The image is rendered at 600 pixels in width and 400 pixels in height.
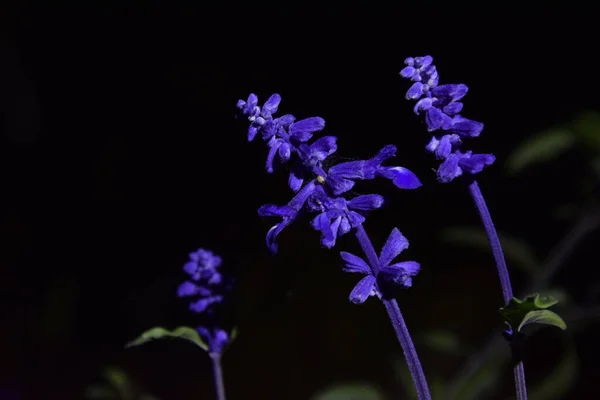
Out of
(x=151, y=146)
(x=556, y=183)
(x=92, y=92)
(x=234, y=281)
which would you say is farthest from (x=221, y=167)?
(x=234, y=281)

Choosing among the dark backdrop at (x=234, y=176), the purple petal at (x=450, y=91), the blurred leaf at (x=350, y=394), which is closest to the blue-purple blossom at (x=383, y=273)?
the purple petal at (x=450, y=91)

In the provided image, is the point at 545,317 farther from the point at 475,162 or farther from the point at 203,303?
the point at 203,303

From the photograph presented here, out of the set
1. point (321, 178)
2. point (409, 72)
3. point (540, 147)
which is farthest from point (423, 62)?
point (540, 147)

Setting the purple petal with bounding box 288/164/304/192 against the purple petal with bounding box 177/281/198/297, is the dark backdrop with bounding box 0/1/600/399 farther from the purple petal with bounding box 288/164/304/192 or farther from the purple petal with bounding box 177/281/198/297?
the purple petal with bounding box 288/164/304/192

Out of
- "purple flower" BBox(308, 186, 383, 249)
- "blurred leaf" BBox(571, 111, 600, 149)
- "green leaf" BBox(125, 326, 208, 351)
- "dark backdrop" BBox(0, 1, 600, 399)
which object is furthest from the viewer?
"dark backdrop" BBox(0, 1, 600, 399)

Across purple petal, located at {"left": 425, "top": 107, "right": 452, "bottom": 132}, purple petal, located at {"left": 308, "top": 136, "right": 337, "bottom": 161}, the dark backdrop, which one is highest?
the dark backdrop

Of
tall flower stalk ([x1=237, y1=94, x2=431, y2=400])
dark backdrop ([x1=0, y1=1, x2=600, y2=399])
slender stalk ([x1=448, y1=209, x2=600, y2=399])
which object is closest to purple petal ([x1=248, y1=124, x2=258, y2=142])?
tall flower stalk ([x1=237, y1=94, x2=431, y2=400])

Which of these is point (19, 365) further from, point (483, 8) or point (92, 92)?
point (483, 8)

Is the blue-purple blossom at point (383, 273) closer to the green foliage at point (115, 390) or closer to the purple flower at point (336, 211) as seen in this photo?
the purple flower at point (336, 211)
